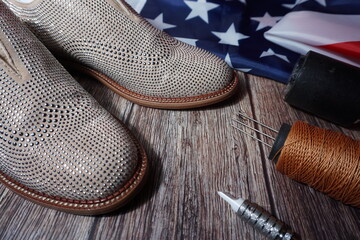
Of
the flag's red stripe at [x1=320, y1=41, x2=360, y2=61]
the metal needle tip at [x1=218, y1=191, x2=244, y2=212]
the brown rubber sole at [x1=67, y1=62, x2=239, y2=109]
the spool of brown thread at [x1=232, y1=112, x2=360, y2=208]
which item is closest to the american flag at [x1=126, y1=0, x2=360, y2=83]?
the flag's red stripe at [x1=320, y1=41, x2=360, y2=61]

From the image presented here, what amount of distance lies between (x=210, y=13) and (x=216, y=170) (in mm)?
537

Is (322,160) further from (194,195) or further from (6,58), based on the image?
(6,58)

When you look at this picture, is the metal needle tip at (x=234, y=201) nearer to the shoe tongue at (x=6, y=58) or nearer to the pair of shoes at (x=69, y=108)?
the pair of shoes at (x=69, y=108)

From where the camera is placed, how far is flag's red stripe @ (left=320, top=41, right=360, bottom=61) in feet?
2.47

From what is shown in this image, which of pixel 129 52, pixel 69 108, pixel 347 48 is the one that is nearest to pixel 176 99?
pixel 129 52

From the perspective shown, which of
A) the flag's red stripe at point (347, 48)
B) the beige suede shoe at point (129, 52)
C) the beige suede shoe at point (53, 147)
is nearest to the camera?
the beige suede shoe at point (53, 147)

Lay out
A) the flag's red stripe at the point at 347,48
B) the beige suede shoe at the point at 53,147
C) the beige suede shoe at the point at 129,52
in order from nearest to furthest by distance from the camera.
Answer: the beige suede shoe at the point at 53,147
the beige suede shoe at the point at 129,52
the flag's red stripe at the point at 347,48

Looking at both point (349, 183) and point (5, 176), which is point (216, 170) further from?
point (5, 176)

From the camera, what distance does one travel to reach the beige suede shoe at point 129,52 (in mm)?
578

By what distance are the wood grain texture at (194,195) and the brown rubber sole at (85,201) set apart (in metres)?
0.03

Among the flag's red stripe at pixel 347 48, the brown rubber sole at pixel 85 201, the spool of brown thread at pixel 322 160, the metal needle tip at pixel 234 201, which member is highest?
the flag's red stripe at pixel 347 48

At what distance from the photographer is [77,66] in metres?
0.69

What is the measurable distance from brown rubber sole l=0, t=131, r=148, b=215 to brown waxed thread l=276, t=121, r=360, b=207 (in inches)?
10.4

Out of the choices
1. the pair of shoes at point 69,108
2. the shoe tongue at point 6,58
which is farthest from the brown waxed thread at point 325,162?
the shoe tongue at point 6,58
